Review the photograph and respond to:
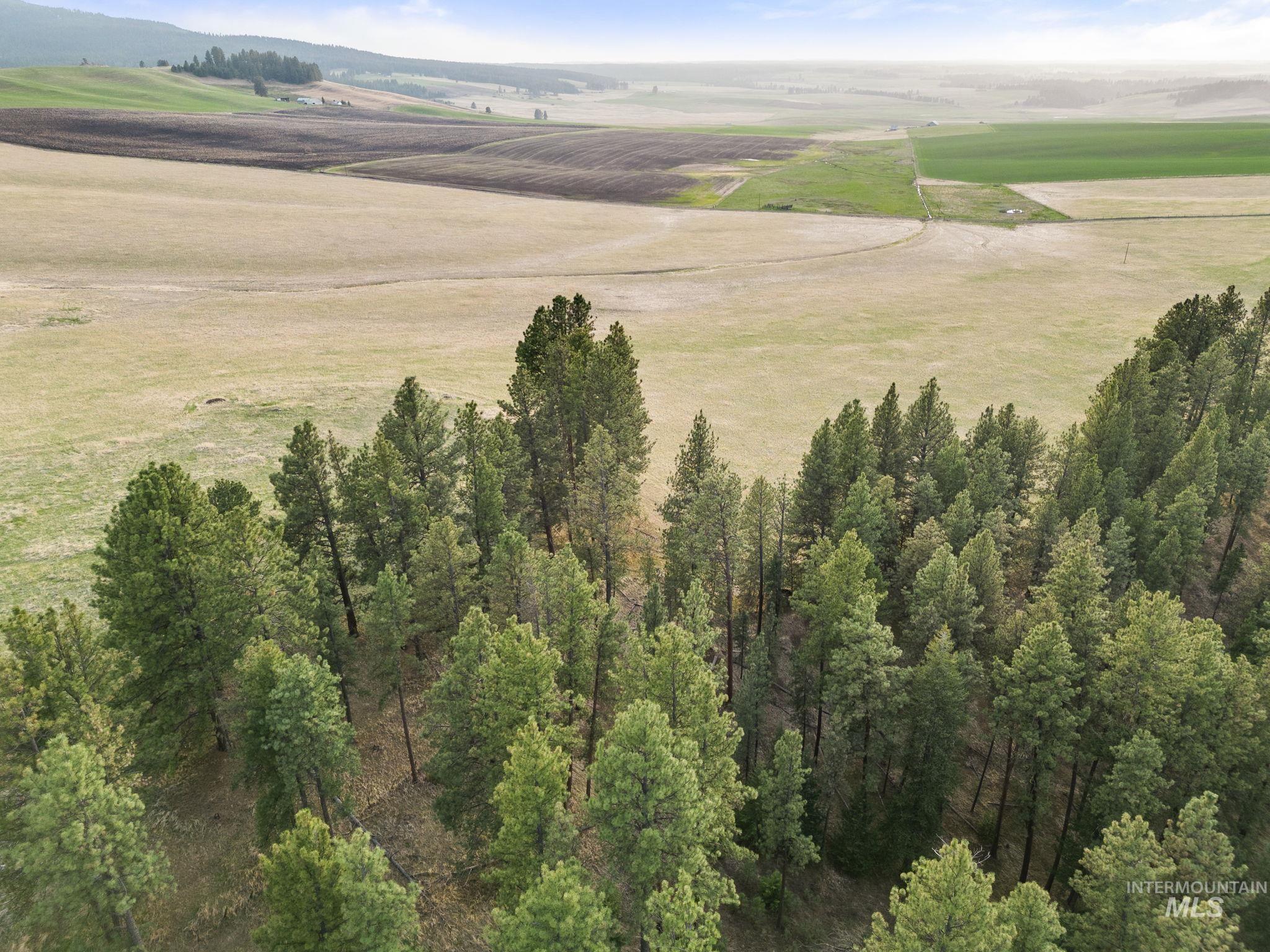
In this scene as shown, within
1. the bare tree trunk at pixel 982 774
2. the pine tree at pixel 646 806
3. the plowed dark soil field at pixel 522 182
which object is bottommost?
the bare tree trunk at pixel 982 774

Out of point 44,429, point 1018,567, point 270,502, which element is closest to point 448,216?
point 44,429

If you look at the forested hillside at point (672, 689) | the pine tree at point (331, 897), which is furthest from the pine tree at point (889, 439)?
the pine tree at point (331, 897)

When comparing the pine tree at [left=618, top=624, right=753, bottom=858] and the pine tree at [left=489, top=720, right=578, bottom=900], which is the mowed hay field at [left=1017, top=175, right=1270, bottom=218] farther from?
the pine tree at [left=489, top=720, right=578, bottom=900]

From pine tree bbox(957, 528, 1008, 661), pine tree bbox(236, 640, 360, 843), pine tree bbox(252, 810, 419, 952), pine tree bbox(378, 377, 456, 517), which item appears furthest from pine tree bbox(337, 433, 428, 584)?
pine tree bbox(957, 528, 1008, 661)

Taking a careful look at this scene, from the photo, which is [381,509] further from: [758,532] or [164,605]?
[758,532]

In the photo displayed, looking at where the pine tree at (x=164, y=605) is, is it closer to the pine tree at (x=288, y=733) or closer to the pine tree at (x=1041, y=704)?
the pine tree at (x=288, y=733)

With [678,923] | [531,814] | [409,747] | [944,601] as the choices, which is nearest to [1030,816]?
[944,601]
